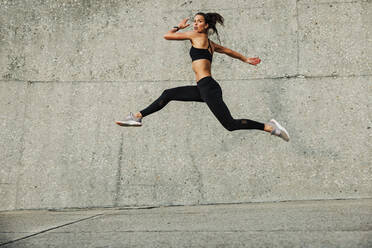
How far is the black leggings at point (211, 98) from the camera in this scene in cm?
386

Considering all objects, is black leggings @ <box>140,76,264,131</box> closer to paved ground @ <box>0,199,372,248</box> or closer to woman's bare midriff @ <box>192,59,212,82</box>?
woman's bare midriff @ <box>192,59,212,82</box>

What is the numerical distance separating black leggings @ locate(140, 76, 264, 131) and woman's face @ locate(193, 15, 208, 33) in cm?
60

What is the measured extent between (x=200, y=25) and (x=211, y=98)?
890 millimetres

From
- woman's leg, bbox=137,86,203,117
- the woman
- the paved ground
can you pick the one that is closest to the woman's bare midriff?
the woman

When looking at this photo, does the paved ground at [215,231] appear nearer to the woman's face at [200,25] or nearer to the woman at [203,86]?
the woman at [203,86]

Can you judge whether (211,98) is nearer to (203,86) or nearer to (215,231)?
(203,86)

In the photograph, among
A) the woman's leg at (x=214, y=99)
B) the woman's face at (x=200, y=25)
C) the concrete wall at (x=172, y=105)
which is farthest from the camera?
the concrete wall at (x=172, y=105)

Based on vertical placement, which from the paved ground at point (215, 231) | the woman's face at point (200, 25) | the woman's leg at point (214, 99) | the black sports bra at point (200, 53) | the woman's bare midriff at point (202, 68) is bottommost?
the paved ground at point (215, 231)

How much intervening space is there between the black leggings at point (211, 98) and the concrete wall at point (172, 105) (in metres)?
0.80

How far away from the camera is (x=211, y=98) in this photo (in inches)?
152

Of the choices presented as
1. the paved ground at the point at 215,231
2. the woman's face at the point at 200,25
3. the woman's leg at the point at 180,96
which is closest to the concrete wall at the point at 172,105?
the woman's leg at the point at 180,96

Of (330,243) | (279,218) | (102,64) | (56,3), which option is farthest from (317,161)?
(56,3)

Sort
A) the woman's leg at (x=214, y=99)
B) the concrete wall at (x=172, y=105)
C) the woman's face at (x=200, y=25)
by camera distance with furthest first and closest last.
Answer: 1. the concrete wall at (x=172, y=105)
2. the woman's face at (x=200, y=25)
3. the woman's leg at (x=214, y=99)

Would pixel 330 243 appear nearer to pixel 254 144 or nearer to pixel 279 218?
pixel 279 218
